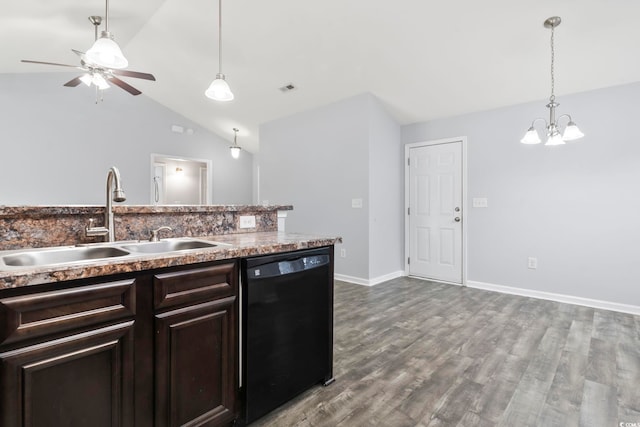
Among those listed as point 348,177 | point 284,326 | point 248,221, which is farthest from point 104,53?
point 348,177

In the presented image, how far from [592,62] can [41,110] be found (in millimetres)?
7191

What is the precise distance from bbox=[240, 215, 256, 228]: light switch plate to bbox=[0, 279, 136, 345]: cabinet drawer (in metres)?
1.10

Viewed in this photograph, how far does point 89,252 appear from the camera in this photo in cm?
144

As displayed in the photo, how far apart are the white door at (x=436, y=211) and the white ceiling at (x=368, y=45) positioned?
0.62 metres

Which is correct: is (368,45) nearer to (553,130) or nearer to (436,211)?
(553,130)

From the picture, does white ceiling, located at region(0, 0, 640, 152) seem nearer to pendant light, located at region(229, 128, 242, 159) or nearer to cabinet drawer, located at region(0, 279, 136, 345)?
pendant light, located at region(229, 128, 242, 159)

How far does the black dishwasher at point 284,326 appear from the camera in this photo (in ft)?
4.76

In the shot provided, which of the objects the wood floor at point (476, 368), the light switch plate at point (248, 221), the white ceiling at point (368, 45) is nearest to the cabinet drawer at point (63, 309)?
the wood floor at point (476, 368)

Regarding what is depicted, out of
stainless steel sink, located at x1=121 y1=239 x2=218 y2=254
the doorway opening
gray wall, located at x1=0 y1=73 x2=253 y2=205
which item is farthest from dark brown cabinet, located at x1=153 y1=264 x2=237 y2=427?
the doorway opening

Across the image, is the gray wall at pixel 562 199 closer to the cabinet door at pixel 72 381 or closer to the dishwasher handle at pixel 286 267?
the dishwasher handle at pixel 286 267

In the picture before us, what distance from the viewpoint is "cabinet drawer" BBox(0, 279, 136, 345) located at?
87cm

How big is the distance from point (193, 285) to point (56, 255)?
659 millimetres

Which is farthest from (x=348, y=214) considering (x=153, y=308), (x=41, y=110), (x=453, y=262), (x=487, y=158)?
(x=41, y=110)

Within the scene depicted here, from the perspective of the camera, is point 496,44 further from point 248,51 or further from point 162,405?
point 162,405
